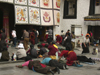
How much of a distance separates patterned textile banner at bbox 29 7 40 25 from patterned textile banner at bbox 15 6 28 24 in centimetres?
53

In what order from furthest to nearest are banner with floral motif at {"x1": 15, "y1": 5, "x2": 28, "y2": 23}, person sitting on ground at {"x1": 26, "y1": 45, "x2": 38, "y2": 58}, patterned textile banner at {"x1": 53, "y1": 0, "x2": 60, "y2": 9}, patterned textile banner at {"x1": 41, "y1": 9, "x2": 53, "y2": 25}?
1. patterned textile banner at {"x1": 53, "y1": 0, "x2": 60, "y2": 9}
2. patterned textile banner at {"x1": 41, "y1": 9, "x2": 53, "y2": 25}
3. banner with floral motif at {"x1": 15, "y1": 5, "x2": 28, "y2": 23}
4. person sitting on ground at {"x1": 26, "y1": 45, "x2": 38, "y2": 58}

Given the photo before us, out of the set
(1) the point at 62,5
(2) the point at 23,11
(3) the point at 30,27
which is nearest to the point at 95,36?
(1) the point at 62,5

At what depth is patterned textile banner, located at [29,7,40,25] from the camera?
1747 centimetres

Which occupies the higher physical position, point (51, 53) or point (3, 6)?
point (3, 6)

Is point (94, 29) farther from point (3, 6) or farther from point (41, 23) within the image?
point (3, 6)

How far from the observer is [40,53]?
1123 centimetres

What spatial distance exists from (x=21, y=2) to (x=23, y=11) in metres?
0.82

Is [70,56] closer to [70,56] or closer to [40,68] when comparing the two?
[70,56]

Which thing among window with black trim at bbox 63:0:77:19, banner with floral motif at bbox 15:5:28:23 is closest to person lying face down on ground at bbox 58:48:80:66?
banner with floral motif at bbox 15:5:28:23

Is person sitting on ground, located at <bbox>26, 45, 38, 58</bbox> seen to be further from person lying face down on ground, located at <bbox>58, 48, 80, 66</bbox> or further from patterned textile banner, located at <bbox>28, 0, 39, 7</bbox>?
patterned textile banner, located at <bbox>28, 0, 39, 7</bbox>

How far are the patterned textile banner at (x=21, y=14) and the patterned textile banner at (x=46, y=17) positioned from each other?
2.18 metres

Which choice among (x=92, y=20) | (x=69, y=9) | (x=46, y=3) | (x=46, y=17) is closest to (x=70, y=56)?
(x=46, y=17)

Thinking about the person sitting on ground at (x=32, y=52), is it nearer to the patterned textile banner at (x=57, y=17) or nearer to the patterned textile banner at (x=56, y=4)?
the patterned textile banner at (x=57, y=17)

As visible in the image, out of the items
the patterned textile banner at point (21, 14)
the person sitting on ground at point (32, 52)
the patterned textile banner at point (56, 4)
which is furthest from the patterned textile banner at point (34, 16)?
the person sitting on ground at point (32, 52)
